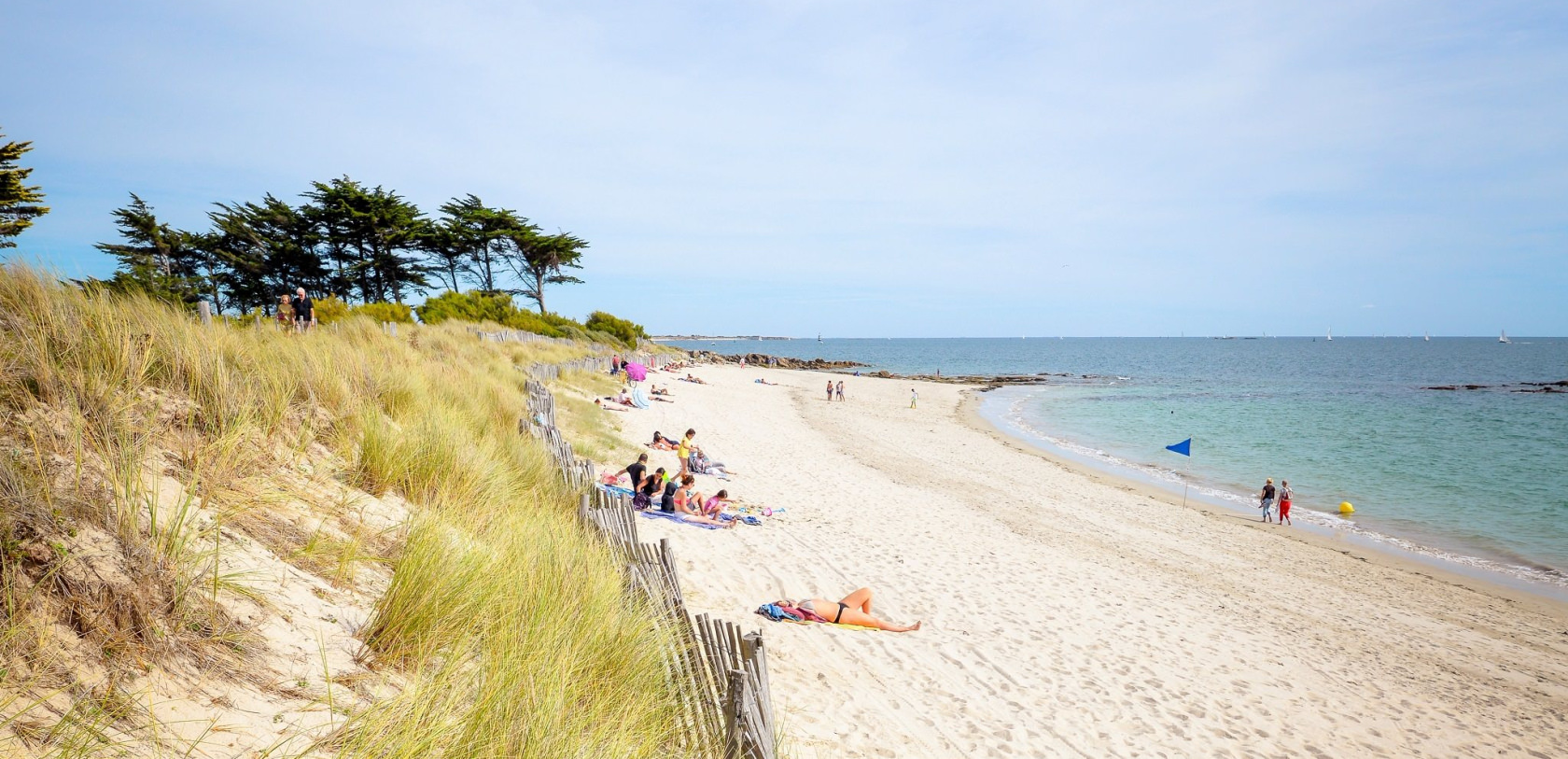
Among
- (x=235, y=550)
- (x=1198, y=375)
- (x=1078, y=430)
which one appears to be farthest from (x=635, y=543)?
(x=1198, y=375)

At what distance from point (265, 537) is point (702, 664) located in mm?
2307

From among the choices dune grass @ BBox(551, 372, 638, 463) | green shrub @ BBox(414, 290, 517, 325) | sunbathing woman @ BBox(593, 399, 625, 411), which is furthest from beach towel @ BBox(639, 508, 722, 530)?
green shrub @ BBox(414, 290, 517, 325)

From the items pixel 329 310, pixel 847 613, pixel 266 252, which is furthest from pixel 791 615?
pixel 266 252

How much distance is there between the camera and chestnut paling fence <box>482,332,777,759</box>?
316 centimetres

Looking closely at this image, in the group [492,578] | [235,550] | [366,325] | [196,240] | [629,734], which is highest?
[196,240]

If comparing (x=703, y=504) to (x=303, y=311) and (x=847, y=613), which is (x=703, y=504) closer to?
(x=847, y=613)

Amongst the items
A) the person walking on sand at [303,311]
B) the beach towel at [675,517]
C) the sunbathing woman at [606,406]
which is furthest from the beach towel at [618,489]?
the sunbathing woman at [606,406]

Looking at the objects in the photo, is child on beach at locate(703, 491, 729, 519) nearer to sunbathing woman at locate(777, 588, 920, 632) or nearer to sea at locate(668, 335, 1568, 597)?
sunbathing woman at locate(777, 588, 920, 632)

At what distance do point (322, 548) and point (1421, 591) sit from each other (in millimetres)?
14676

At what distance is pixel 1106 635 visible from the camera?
25.4 ft

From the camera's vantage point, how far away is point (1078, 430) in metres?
30.4

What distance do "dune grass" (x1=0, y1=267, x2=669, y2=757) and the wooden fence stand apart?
0.16 meters

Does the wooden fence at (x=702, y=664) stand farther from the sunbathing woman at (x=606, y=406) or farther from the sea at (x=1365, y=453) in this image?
the sea at (x=1365, y=453)

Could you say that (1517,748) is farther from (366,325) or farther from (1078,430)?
(1078,430)
